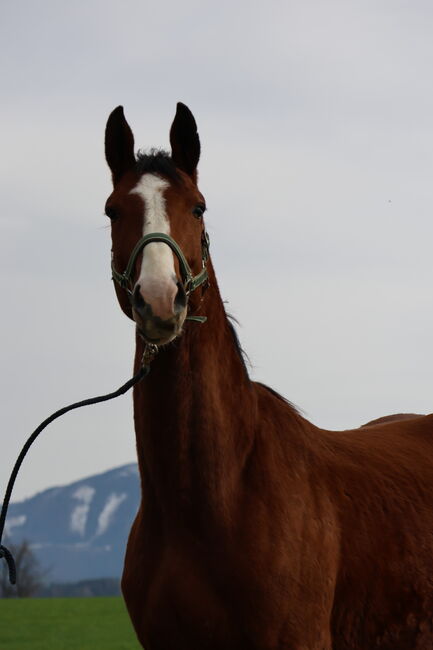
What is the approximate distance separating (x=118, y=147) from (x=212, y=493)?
6.49 feet

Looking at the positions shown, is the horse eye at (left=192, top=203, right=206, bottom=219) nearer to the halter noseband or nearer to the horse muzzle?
the halter noseband

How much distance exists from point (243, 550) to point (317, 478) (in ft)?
2.73

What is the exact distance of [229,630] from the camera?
16.1ft

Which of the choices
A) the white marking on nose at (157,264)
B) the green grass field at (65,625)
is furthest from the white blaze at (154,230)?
the green grass field at (65,625)

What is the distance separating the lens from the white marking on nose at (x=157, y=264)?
449 centimetres

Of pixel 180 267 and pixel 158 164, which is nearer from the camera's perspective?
pixel 180 267

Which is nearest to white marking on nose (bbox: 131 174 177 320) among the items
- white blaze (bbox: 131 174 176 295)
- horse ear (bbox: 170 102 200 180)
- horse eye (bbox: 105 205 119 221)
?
white blaze (bbox: 131 174 176 295)

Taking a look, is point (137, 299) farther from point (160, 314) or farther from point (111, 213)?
point (111, 213)

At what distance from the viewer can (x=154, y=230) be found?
480 centimetres

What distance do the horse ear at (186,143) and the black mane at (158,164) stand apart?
86 mm

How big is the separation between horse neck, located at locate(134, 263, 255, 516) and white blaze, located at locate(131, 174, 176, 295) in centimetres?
55

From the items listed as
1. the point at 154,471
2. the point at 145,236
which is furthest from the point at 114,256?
the point at 154,471

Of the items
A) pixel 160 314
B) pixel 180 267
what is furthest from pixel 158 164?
pixel 160 314

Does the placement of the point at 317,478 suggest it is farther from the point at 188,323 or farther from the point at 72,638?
the point at 72,638
